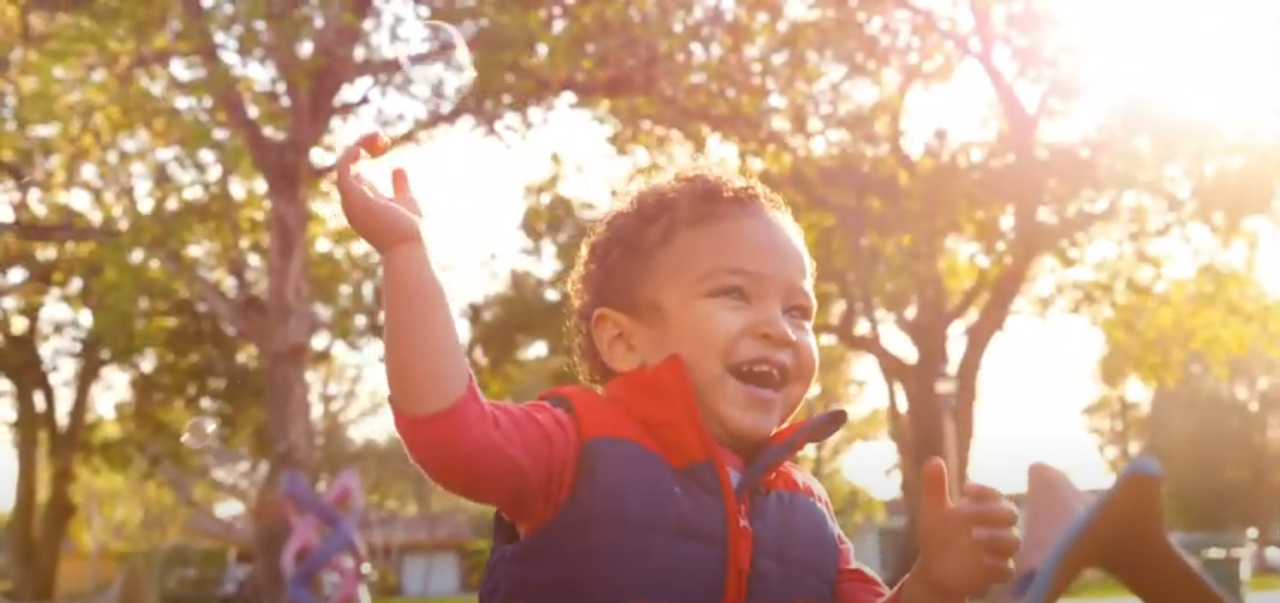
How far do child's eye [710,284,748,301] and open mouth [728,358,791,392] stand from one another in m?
0.10

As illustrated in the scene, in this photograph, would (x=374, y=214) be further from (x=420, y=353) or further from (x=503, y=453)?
(x=503, y=453)

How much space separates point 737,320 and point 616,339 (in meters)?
0.25

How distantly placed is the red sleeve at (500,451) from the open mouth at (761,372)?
246 millimetres

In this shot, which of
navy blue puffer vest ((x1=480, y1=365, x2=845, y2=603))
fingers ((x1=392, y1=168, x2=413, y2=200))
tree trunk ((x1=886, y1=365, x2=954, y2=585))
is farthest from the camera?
tree trunk ((x1=886, y1=365, x2=954, y2=585))

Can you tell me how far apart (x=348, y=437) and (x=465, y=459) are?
104 ft

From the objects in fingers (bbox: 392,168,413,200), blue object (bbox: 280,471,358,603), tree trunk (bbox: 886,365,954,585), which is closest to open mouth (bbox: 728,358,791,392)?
fingers (bbox: 392,168,413,200)

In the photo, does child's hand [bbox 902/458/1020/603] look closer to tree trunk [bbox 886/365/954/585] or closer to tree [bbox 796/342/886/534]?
tree trunk [bbox 886/365/954/585]

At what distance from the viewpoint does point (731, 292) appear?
221 cm

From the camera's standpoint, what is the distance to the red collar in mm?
2113

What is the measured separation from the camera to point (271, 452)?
613 inches

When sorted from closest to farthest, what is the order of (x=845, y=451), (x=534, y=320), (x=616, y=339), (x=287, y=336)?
(x=616, y=339), (x=287, y=336), (x=534, y=320), (x=845, y=451)

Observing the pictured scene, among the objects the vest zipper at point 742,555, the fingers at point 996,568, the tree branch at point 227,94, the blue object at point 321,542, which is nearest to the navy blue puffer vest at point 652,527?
the vest zipper at point 742,555

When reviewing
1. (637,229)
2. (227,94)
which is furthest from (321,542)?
(637,229)

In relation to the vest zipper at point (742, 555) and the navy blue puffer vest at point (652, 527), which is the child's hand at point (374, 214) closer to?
the navy blue puffer vest at point (652, 527)
